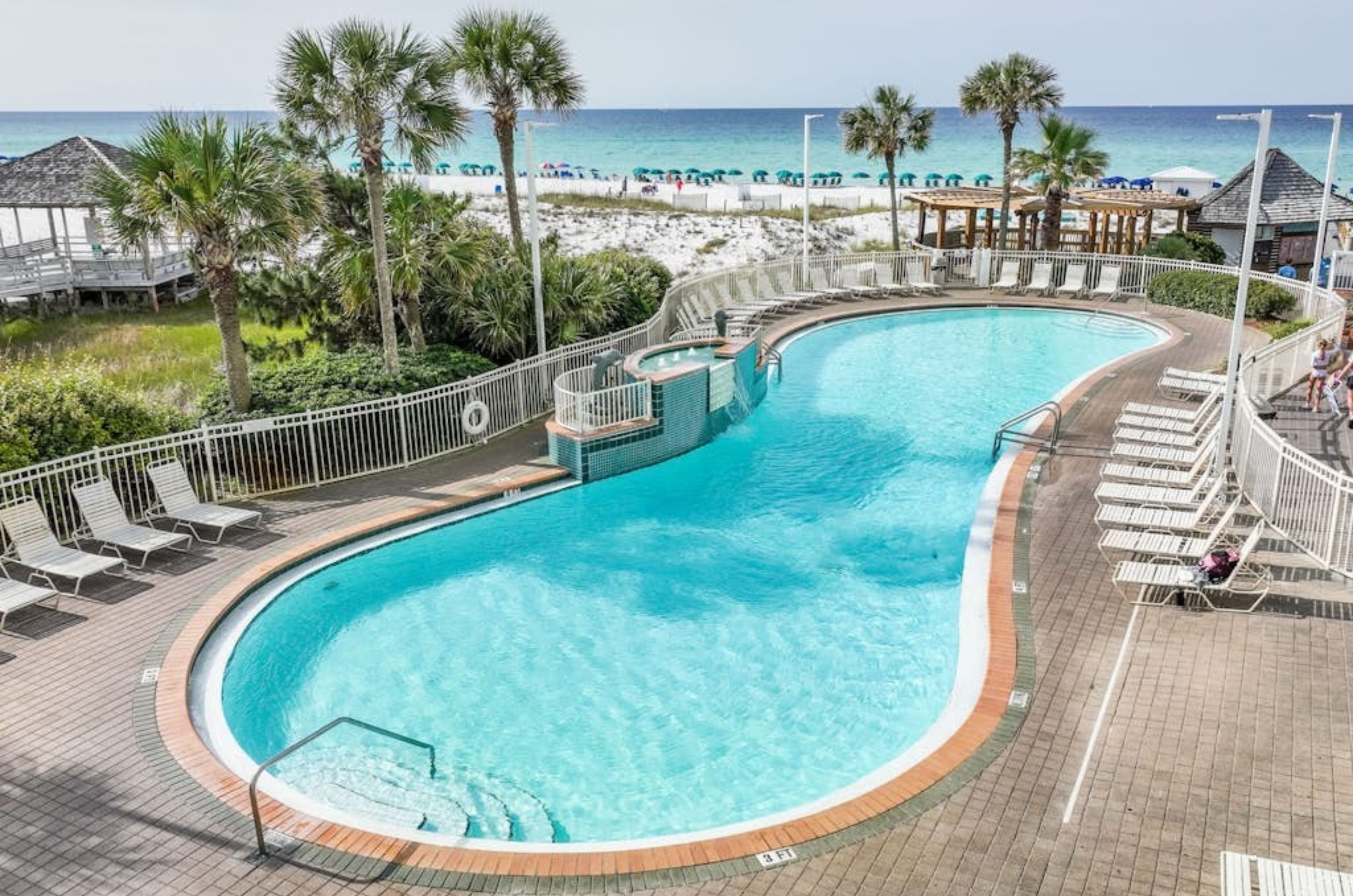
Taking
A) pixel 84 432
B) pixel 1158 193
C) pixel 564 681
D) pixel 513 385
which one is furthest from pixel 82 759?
pixel 1158 193

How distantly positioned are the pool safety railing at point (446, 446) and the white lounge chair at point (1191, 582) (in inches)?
31.2

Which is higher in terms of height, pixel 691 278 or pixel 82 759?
pixel 691 278

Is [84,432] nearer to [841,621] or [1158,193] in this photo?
[841,621]

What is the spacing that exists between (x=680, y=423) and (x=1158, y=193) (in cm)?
2530

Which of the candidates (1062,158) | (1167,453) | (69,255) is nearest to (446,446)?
(1167,453)

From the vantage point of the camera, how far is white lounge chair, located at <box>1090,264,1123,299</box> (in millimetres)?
29359

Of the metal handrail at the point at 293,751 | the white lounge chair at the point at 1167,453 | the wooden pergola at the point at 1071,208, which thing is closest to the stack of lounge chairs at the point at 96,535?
the metal handrail at the point at 293,751

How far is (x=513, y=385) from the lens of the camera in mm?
17891

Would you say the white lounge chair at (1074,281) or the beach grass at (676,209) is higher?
the beach grass at (676,209)

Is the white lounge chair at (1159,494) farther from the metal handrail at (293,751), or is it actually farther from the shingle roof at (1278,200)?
the shingle roof at (1278,200)

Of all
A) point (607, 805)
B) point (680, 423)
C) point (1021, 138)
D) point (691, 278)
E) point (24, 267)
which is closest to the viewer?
point (607, 805)

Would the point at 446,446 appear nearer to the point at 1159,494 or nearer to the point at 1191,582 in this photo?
the point at 1159,494

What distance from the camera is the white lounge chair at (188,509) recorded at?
13062 mm

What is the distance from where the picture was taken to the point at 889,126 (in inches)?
1363
